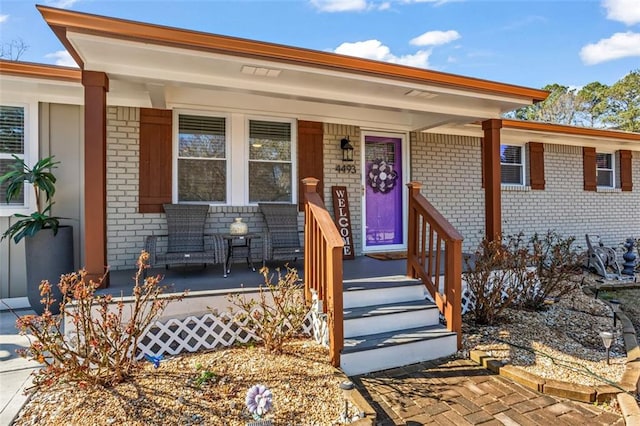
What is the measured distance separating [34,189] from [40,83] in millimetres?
1270

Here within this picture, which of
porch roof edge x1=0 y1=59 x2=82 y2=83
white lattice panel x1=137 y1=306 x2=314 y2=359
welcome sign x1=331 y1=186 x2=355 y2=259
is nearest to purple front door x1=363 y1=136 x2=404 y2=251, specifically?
welcome sign x1=331 y1=186 x2=355 y2=259

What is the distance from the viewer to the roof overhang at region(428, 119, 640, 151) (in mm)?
6840

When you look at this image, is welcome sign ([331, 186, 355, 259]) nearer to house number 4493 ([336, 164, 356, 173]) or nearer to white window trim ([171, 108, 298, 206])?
house number 4493 ([336, 164, 356, 173])

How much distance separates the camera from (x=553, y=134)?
7.47m

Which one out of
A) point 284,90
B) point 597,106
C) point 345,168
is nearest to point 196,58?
point 284,90

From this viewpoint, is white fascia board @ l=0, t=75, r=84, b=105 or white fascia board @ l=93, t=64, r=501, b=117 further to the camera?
white fascia board @ l=0, t=75, r=84, b=105

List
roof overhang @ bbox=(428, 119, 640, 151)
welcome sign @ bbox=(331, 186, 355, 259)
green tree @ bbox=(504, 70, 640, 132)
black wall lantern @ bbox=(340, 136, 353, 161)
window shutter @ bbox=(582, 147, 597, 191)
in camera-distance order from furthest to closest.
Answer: green tree @ bbox=(504, 70, 640, 132) < window shutter @ bbox=(582, 147, 597, 191) < roof overhang @ bbox=(428, 119, 640, 151) < black wall lantern @ bbox=(340, 136, 353, 161) < welcome sign @ bbox=(331, 186, 355, 259)

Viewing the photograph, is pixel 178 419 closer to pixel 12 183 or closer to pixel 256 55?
pixel 256 55

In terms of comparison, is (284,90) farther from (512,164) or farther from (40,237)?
(512,164)

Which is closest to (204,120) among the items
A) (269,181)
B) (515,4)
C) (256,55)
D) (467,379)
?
(269,181)

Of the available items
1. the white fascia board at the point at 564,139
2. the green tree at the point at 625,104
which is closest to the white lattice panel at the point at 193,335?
the white fascia board at the point at 564,139

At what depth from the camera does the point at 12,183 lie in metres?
4.20

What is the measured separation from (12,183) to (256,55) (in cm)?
316

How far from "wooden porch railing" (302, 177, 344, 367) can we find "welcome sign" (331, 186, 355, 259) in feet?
7.30
